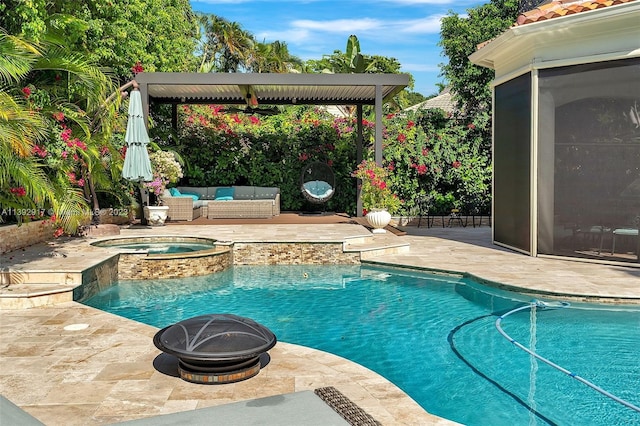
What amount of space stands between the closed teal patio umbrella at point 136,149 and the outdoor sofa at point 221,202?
198cm

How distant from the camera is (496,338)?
5961 mm

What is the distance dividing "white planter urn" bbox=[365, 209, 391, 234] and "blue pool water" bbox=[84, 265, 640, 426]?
2.67 metres

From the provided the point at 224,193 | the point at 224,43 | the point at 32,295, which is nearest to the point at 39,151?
the point at 32,295

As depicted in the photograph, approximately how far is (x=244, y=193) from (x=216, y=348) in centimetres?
1212

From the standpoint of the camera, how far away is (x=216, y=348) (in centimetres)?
392

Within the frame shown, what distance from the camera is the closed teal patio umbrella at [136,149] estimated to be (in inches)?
464

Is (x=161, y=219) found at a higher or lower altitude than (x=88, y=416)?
higher

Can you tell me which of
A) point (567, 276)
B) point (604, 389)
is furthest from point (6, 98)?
point (567, 276)

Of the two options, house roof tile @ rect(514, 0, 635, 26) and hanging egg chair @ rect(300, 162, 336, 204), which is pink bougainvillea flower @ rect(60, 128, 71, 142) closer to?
house roof tile @ rect(514, 0, 635, 26)

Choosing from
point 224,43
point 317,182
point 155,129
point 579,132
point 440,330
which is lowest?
point 440,330

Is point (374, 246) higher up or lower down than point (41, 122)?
lower down

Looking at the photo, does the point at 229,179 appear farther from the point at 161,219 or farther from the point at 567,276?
the point at 567,276

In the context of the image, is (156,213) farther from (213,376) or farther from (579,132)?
(213,376)

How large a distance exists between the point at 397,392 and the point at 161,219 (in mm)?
10052
